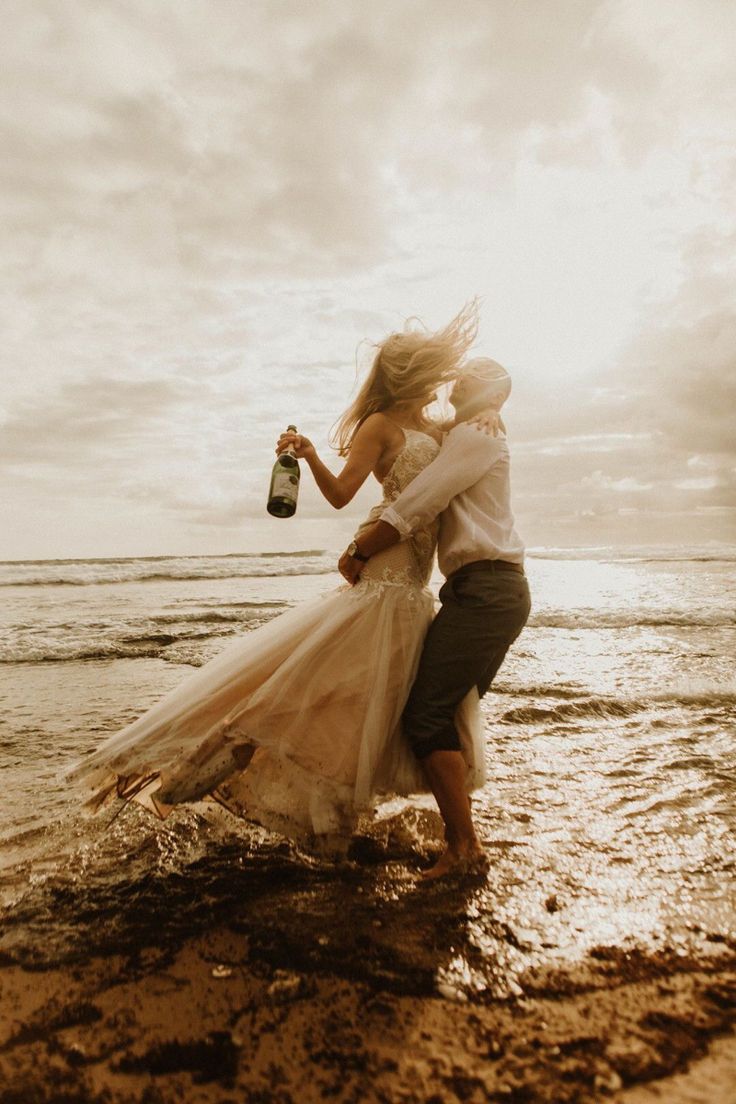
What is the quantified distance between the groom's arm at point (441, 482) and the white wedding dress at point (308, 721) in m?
0.20

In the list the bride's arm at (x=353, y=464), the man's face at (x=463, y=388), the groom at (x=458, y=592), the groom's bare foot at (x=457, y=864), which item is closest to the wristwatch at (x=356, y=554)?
the groom at (x=458, y=592)

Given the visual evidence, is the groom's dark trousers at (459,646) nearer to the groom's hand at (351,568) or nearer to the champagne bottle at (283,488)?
the groom's hand at (351,568)

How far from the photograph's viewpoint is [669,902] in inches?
126

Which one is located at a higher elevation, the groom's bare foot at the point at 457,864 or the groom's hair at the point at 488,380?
the groom's hair at the point at 488,380

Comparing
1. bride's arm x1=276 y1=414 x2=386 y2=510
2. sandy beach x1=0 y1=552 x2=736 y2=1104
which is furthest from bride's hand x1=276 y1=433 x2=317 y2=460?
sandy beach x1=0 y1=552 x2=736 y2=1104

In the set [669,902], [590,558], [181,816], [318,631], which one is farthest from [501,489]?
[590,558]

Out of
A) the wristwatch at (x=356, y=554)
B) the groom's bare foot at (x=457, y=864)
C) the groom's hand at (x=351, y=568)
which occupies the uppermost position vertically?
the wristwatch at (x=356, y=554)

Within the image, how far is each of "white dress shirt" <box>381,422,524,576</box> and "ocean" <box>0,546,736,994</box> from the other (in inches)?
60.4

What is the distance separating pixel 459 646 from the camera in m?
3.45

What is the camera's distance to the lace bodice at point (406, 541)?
3613 mm

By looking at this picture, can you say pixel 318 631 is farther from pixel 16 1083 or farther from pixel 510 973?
pixel 16 1083

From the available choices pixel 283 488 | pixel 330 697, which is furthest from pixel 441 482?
pixel 330 697

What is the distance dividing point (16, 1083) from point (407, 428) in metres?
2.99

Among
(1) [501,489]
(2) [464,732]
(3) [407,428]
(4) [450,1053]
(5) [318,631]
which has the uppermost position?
(3) [407,428]
